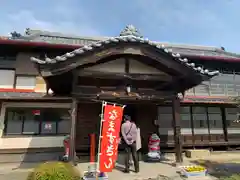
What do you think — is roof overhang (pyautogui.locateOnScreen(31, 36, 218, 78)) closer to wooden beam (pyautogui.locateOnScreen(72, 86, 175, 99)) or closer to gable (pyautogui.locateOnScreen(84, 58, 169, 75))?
gable (pyautogui.locateOnScreen(84, 58, 169, 75))

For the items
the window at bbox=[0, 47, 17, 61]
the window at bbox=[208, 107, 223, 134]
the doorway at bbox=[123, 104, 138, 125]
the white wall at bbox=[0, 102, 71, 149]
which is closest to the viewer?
the white wall at bbox=[0, 102, 71, 149]

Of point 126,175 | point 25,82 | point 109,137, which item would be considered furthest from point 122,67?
point 25,82

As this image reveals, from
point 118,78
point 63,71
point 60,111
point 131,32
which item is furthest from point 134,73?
point 60,111

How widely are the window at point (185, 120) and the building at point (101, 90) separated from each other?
2.4 inches

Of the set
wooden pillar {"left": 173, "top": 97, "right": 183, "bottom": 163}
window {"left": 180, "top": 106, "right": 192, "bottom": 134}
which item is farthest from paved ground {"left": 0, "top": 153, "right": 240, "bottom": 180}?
window {"left": 180, "top": 106, "right": 192, "bottom": 134}

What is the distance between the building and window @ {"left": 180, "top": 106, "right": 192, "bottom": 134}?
0.06m

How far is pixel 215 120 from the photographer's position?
43.6ft

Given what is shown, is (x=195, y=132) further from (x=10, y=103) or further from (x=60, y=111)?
(x=10, y=103)

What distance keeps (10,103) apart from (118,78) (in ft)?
20.8

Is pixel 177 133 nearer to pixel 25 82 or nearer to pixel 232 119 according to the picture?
pixel 232 119

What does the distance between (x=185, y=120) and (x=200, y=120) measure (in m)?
1.09

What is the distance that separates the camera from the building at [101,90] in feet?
23.3

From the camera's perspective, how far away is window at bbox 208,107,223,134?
518 inches

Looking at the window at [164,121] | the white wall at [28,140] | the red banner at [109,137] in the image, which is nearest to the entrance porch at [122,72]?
the red banner at [109,137]
